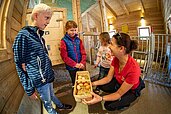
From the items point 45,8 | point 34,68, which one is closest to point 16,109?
point 34,68

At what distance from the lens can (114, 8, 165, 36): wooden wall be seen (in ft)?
22.2

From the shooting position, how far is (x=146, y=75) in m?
3.39

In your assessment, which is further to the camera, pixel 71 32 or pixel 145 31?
pixel 145 31

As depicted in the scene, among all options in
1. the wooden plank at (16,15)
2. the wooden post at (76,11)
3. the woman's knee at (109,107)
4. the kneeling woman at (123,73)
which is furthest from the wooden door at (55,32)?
the woman's knee at (109,107)

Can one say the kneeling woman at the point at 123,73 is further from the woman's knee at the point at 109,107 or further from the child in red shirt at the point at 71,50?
the child in red shirt at the point at 71,50

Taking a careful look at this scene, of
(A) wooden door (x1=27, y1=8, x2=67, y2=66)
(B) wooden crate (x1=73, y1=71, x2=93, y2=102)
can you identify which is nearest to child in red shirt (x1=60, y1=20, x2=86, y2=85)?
(B) wooden crate (x1=73, y1=71, x2=93, y2=102)

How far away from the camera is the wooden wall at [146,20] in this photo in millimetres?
6765

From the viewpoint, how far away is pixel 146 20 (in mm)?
7324

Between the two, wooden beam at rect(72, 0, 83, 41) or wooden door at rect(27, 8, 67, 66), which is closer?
wooden door at rect(27, 8, 67, 66)

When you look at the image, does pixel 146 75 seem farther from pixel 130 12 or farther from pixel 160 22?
pixel 130 12

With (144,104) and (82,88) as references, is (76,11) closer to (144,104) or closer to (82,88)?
(82,88)

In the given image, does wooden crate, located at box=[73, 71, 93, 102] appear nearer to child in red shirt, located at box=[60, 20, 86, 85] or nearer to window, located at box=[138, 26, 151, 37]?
child in red shirt, located at box=[60, 20, 86, 85]

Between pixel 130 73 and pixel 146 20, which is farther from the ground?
pixel 146 20

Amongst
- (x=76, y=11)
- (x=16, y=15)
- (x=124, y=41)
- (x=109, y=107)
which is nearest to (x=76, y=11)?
(x=76, y=11)
